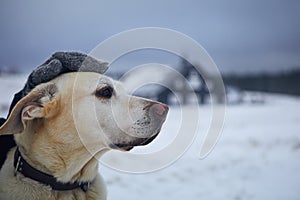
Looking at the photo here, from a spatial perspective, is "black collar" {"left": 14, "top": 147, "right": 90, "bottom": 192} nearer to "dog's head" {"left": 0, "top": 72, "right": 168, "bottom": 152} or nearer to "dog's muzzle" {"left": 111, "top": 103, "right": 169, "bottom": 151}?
"dog's head" {"left": 0, "top": 72, "right": 168, "bottom": 152}

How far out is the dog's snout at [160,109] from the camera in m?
2.34

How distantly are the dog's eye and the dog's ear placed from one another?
11.6 inches

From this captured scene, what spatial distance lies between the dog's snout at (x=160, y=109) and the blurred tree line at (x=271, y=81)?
27689mm

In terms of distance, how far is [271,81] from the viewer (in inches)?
1427

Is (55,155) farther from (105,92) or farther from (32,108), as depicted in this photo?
(105,92)

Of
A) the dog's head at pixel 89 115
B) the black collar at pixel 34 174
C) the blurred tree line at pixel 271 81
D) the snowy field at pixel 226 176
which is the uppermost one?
the dog's head at pixel 89 115

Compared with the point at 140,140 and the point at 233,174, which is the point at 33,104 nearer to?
the point at 140,140

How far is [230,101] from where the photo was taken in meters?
24.0

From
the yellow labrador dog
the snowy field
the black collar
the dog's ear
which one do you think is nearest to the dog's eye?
the yellow labrador dog

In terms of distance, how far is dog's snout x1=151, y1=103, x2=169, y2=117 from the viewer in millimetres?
2344

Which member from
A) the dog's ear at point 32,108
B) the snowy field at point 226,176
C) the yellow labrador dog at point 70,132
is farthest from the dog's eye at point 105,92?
the snowy field at point 226,176

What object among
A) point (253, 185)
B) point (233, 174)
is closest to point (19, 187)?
point (253, 185)

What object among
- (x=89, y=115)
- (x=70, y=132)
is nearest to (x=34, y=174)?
(x=70, y=132)

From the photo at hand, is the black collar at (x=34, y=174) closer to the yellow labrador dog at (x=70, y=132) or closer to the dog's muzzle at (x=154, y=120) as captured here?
the yellow labrador dog at (x=70, y=132)
